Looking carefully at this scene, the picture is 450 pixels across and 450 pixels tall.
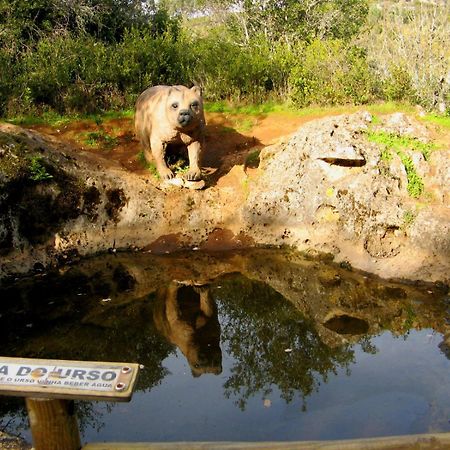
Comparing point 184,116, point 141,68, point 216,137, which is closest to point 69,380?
point 184,116

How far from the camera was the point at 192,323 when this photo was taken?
7125 mm

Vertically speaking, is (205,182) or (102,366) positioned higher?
(102,366)

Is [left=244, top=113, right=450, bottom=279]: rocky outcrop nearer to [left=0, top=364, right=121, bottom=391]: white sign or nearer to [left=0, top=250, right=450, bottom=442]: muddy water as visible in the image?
[left=0, top=250, right=450, bottom=442]: muddy water

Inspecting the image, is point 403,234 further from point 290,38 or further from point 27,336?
point 290,38

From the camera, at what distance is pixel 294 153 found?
10070 mm

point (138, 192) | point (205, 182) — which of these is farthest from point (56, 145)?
point (205, 182)

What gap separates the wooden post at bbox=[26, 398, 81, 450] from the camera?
3291 mm

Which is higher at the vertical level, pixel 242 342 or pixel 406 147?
pixel 406 147

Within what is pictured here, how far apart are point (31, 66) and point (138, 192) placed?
6.68m

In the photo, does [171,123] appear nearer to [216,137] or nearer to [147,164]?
[147,164]

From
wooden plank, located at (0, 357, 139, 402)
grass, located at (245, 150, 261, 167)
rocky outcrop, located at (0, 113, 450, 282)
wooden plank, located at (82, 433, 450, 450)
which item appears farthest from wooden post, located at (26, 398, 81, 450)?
grass, located at (245, 150, 261, 167)

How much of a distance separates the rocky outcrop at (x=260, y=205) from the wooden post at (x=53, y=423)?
585 centimetres

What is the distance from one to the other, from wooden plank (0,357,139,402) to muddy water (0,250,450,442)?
1.97 m

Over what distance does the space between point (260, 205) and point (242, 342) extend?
144 inches
